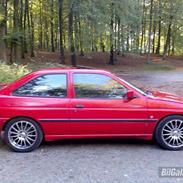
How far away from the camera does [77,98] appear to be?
5934mm

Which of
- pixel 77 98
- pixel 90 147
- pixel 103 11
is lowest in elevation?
pixel 90 147

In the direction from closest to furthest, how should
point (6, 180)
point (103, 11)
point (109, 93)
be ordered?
point (6, 180) → point (109, 93) → point (103, 11)

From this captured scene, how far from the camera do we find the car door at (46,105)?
5.84 metres

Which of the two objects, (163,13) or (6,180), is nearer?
(6,180)

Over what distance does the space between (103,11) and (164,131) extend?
21.3 m

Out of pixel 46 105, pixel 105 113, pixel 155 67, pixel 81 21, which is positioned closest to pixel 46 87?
pixel 46 105

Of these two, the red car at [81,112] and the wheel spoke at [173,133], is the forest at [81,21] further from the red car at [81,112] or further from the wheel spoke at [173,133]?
the wheel spoke at [173,133]

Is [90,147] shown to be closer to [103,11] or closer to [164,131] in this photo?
[164,131]

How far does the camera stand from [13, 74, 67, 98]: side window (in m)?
5.98

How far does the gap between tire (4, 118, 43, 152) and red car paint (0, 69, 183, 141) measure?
0.33 ft

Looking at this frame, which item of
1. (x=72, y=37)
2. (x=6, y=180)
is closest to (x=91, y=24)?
(x=72, y=37)

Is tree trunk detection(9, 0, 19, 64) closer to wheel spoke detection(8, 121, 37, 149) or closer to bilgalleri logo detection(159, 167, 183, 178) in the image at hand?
wheel spoke detection(8, 121, 37, 149)

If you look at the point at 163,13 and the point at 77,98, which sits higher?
the point at 163,13

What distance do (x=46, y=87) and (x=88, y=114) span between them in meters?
0.95
